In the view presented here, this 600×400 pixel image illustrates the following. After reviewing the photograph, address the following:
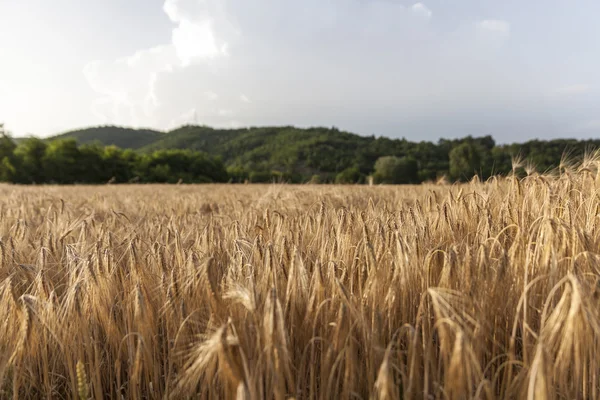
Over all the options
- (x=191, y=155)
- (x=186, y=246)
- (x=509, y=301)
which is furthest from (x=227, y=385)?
Answer: (x=191, y=155)

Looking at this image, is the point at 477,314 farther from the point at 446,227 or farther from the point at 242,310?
the point at 446,227

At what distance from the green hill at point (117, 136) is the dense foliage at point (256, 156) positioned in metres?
0.27

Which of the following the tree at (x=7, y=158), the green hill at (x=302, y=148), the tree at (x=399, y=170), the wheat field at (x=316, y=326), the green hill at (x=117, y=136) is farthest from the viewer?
the green hill at (x=117, y=136)

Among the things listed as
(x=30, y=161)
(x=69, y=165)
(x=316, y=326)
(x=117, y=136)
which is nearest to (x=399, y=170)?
(x=69, y=165)

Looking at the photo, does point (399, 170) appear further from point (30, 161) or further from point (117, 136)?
point (117, 136)

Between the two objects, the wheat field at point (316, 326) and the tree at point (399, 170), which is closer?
the wheat field at point (316, 326)

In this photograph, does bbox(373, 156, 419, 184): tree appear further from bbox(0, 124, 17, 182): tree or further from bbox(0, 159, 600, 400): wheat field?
bbox(0, 159, 600, 400): wheat field

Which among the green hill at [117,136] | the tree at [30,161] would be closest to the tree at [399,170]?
the tree at [30,161]

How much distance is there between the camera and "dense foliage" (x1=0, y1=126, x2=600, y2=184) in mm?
48656

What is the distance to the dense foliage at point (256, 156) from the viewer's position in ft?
160

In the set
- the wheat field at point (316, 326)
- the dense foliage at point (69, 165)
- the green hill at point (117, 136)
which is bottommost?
the wheat field at point (316, 326)

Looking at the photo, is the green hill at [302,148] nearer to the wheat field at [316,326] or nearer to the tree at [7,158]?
the tree at [7,158]

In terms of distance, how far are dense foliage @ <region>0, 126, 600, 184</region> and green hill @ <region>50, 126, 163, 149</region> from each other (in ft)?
0.90

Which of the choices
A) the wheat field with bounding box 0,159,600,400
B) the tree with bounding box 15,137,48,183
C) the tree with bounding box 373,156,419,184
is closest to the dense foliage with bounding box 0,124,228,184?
the tree with bounding box 15,137,48,183
